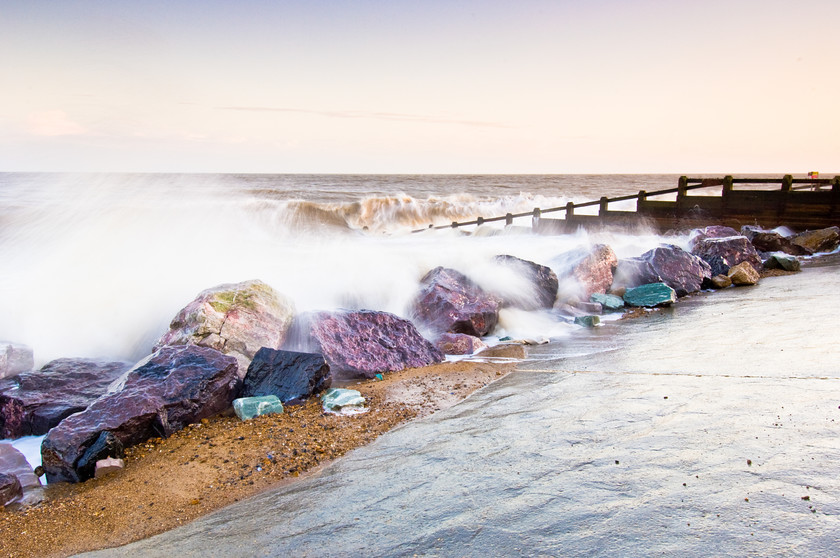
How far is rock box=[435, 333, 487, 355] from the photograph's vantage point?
21.2 feet

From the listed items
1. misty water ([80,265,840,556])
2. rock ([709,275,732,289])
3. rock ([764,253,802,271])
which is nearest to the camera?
misty water ([80,265,840,556])

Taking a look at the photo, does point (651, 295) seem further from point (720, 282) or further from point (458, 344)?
point (458, 344)

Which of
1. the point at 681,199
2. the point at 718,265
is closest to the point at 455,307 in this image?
the point at 718,265

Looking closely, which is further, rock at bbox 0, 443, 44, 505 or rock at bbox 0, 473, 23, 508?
rock at bbox 0, 443, 44, 505

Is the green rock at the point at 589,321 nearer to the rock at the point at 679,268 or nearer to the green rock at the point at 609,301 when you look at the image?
the green rock at the point at 609,301

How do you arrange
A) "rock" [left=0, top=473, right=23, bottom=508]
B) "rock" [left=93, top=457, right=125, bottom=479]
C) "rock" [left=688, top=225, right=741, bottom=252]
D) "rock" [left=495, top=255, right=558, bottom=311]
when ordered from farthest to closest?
"rock" [left=688, top=225, right=741, bottom=252] < "rock" [left=495, top=255, right=558, bottom=311] < "rock" [left=93, top=457, right=125, bottom=479] < "rock" [left=0, top=473, right=23, bottom=508]

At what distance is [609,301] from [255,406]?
20.2 feet

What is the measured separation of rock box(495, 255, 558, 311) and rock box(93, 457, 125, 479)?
5.87 metres

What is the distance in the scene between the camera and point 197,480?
3533 mm

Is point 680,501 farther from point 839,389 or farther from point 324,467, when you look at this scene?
point 839,389

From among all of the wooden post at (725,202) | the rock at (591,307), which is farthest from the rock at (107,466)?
the wooden post at (725,202)

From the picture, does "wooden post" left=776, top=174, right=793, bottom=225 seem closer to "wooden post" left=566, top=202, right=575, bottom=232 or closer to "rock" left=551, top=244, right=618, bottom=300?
"wooden post" left=566, top=202, right=575, bottom=232

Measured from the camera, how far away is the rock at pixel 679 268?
960cm

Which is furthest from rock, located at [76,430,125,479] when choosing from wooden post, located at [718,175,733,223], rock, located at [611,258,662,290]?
wooden post, located at [718,175,733,223]
